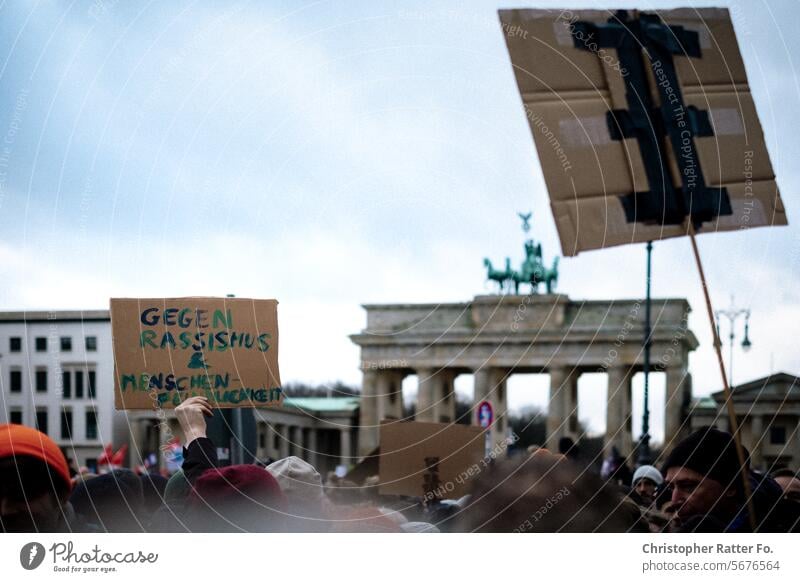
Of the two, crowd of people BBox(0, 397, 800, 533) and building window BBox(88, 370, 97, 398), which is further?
building window BBox(88, 370, 97, 398)

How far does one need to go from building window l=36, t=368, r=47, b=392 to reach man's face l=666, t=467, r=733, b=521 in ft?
11.4

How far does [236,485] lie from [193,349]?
1.37 metres

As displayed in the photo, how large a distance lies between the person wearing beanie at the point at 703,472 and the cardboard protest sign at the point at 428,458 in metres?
1.62

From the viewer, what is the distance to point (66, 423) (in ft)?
23.3

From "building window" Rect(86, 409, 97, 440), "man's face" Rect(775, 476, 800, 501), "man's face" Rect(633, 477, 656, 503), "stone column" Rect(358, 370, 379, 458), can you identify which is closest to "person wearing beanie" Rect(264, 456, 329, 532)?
"building window" Rect(86, 409, 97, 440)

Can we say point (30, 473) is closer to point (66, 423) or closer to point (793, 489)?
point (66, 423)

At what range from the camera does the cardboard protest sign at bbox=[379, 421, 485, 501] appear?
730 centimetres

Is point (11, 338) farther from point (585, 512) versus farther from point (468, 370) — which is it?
point (468, 370)

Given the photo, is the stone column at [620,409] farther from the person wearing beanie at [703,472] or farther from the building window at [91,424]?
the person wearing beanie at [703,472]

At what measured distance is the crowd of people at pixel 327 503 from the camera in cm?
488

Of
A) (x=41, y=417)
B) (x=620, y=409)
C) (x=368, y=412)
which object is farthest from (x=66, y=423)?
(x=368, y=412)

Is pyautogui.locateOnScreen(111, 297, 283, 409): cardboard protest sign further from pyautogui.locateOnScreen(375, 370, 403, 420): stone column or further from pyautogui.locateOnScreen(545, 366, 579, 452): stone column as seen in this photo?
pyautogui.locateOnScreen(375, 370, 403, 420): stone column

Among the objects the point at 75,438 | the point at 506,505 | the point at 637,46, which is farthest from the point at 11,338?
the point at 637,46

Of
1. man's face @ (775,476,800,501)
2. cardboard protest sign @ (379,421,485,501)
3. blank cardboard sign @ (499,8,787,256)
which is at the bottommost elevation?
man's face @ (775,476,800,501)
